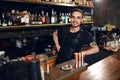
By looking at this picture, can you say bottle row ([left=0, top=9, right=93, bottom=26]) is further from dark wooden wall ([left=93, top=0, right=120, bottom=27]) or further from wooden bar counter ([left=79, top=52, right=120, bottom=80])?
dark wooden wall ([left=93, top=0, right=120, bottom=27])

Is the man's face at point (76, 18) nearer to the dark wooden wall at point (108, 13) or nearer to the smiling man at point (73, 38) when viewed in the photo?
the smiling man at point (73, 38)

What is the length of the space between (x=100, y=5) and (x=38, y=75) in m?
4.66

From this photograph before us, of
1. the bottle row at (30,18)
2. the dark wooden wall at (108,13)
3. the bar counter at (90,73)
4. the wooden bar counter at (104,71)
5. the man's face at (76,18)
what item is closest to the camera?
the bar counter at (90,73)

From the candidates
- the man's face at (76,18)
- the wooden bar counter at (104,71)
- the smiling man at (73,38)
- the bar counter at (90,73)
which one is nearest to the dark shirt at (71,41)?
the smiling man at (73,38)

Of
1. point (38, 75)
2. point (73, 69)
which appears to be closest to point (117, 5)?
point (73, 69)

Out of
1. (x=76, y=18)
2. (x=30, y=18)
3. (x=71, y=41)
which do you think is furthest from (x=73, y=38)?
(x=30, y=18)

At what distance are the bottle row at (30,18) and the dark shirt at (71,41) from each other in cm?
72

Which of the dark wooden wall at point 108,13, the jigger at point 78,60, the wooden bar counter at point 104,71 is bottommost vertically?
the wooden bar counter at point 104,71

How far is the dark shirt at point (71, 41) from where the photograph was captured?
109 inches

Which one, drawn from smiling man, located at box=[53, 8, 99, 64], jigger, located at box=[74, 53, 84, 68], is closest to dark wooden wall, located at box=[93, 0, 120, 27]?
smiling man, located at box=[53, 8, 99, 64]

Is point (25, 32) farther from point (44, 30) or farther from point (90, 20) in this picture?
point (90, 20)

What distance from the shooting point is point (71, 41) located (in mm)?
2793

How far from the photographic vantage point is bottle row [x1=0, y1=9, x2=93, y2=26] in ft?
10.0

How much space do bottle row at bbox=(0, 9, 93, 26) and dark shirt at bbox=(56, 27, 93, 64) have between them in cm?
72
